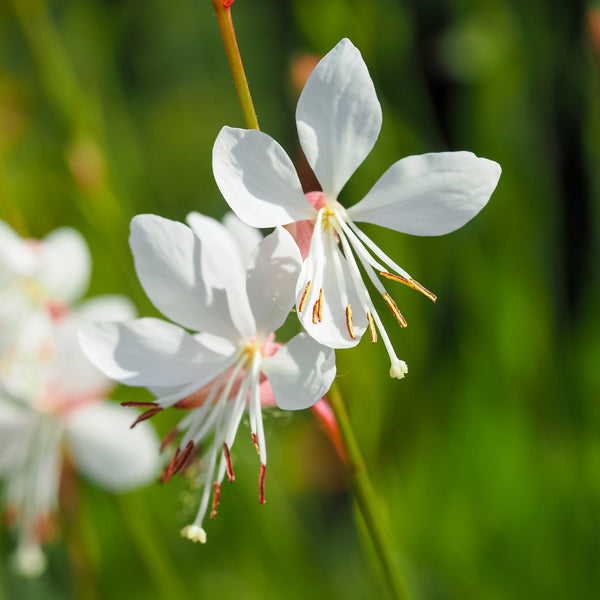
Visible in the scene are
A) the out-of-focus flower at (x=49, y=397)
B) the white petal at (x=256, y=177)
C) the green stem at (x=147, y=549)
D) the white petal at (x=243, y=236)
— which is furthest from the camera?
the green stem at (x=147, y=549)

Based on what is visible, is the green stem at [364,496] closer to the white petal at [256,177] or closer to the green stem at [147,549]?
the white petal at [256,177]

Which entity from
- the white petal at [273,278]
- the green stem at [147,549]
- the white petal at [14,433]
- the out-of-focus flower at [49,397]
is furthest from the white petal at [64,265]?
the white petal at [273,278]

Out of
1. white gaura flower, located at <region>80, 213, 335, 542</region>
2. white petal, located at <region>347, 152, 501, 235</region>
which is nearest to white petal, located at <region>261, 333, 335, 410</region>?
white gaura flower, located at <region>80, 213, 335, 542</region>

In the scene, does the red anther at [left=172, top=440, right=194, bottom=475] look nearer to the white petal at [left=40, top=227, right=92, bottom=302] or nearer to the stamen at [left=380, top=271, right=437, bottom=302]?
the stamen at [left=380, top=271, right=437, bottom=302]

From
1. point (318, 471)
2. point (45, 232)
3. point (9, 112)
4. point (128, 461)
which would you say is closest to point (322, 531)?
point (318, 471)

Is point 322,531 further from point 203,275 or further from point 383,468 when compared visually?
point 203,275

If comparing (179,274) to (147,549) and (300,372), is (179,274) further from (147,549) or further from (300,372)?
(147,549)
